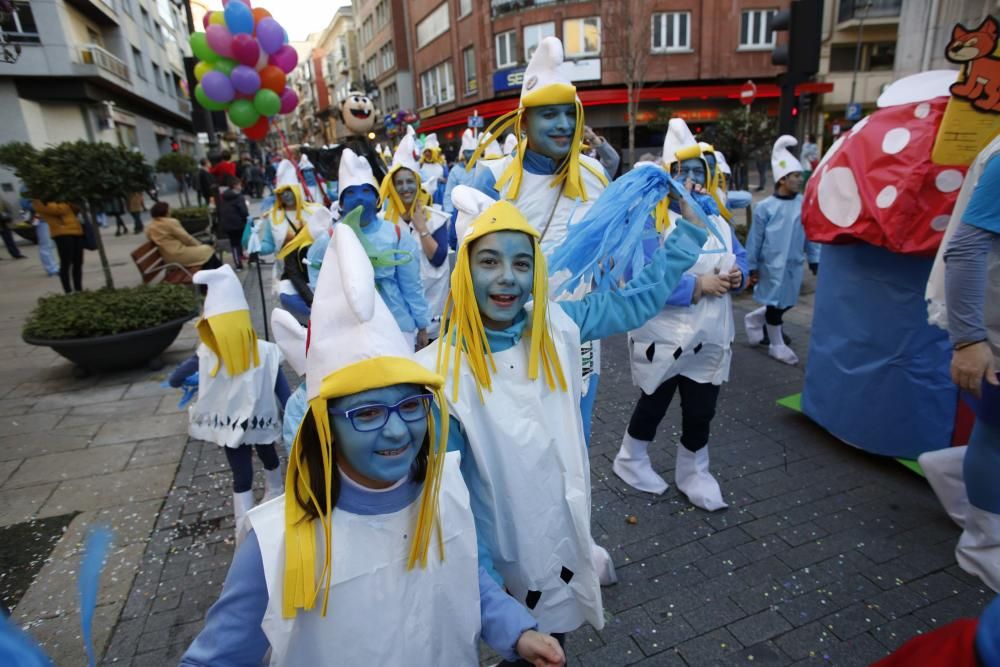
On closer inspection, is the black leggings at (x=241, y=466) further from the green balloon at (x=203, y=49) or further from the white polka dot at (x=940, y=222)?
the green balloon at (x=203, y=49)

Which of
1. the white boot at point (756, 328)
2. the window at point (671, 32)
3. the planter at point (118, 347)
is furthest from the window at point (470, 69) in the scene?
the white boot at point (756, 328)

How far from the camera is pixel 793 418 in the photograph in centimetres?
430

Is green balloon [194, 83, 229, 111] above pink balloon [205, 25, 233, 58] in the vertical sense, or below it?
below

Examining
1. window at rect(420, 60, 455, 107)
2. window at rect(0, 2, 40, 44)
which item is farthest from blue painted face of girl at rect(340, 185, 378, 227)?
window at rect(420, 60, 455, 107)

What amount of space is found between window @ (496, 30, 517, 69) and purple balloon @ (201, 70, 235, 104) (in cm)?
2564

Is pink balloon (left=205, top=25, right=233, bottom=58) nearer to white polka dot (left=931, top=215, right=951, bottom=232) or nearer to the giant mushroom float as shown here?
the giant mushroom float

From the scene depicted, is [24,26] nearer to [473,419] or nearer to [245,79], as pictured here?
[245,79]

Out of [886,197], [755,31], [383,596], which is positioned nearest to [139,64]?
[755,31]

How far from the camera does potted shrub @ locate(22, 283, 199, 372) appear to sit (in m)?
5.55

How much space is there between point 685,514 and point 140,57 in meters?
34.0

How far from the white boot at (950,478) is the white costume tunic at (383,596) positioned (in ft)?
8.66

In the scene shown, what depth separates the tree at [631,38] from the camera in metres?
19.8

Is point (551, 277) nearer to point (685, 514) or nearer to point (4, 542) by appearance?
point (685, 514)

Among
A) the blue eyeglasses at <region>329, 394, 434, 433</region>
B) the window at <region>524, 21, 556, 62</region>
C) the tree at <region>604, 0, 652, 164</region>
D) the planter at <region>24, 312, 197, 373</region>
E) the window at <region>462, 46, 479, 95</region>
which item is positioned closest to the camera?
the blue eyeglasses at <region>329, 394, 434, 433</region>
